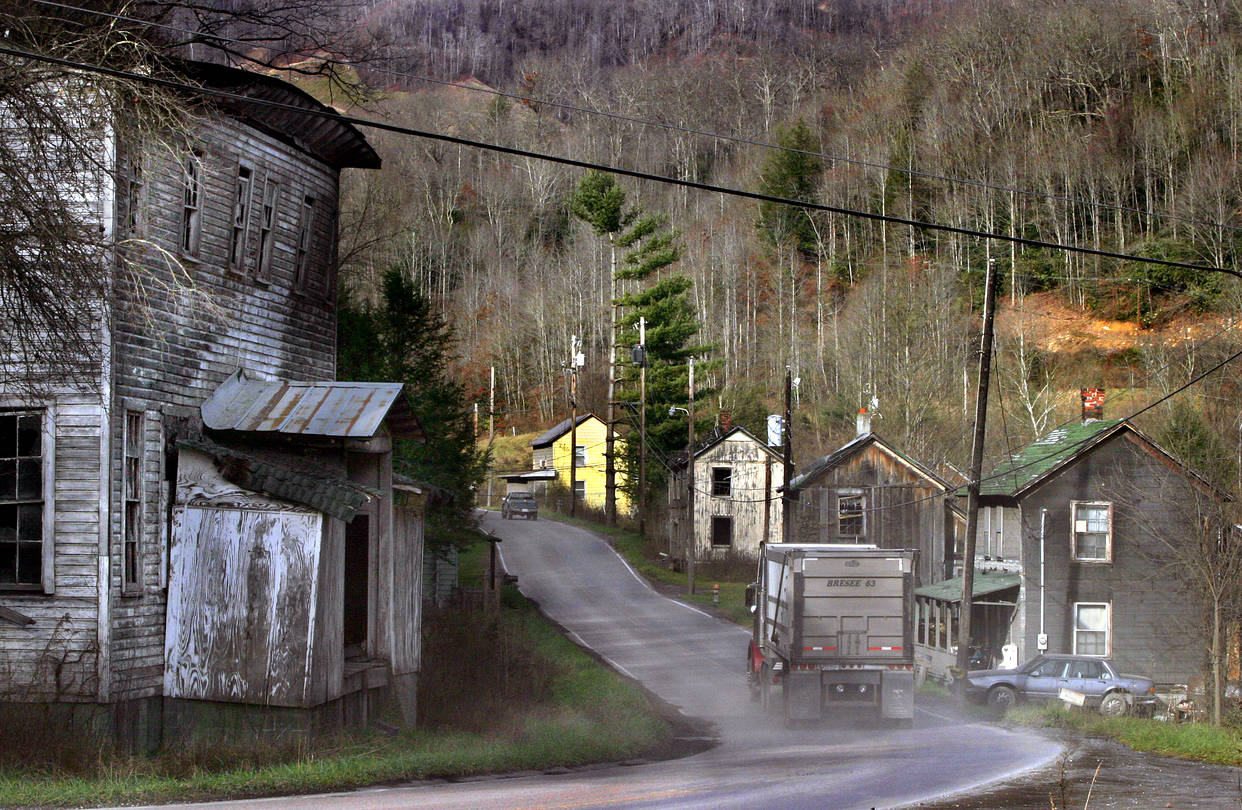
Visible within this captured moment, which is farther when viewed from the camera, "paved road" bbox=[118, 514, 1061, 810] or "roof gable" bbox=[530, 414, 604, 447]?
"roof gable" bbox=[530, 414, 604, 447]

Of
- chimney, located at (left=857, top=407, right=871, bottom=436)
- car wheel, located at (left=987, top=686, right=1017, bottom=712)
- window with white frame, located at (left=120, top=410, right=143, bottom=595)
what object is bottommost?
car wheel, located at (left=987, top=686, right=1017, bottom=712)

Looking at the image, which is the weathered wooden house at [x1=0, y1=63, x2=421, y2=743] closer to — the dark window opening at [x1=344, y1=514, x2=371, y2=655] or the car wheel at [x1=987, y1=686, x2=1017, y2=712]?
the dark window opening at [x1=344, y1=514, x2=371, y2=655]

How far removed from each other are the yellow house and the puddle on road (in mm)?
61125

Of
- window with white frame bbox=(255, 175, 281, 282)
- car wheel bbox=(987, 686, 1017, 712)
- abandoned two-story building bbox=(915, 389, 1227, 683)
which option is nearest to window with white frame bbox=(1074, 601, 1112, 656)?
abandoned two-story building bbox=(915, 389, 1227, 683)

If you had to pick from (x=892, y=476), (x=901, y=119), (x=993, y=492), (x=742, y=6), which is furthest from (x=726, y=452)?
(x=742, y=6)

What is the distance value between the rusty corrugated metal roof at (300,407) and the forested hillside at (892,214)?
744 inches

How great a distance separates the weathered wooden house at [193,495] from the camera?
14.0 meters

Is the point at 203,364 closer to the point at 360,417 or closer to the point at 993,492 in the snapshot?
the point at 360,417

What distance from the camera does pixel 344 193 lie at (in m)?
65.2

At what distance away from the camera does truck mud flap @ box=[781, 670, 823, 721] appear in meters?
20.3

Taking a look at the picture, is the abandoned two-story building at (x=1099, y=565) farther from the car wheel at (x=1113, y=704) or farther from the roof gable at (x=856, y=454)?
the roof gable at (x=856, y=454)

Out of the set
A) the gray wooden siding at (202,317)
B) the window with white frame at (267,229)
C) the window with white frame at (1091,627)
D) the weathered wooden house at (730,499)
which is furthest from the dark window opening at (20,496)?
the weathered wooden house at (730,499)

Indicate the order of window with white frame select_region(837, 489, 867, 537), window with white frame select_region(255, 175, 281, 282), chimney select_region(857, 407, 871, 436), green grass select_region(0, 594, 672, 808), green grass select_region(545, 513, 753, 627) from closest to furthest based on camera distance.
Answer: green grass select_region(0, 594, 672, 808)
window with white frame select_region(255, 175, 281, 282)
green grass select_region(545, 513, 753, 627)
chimney select_region(857, 407, 871, 436)
window with white frame select_region(837, 489, 867, 537)

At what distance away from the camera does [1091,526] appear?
112 feet
